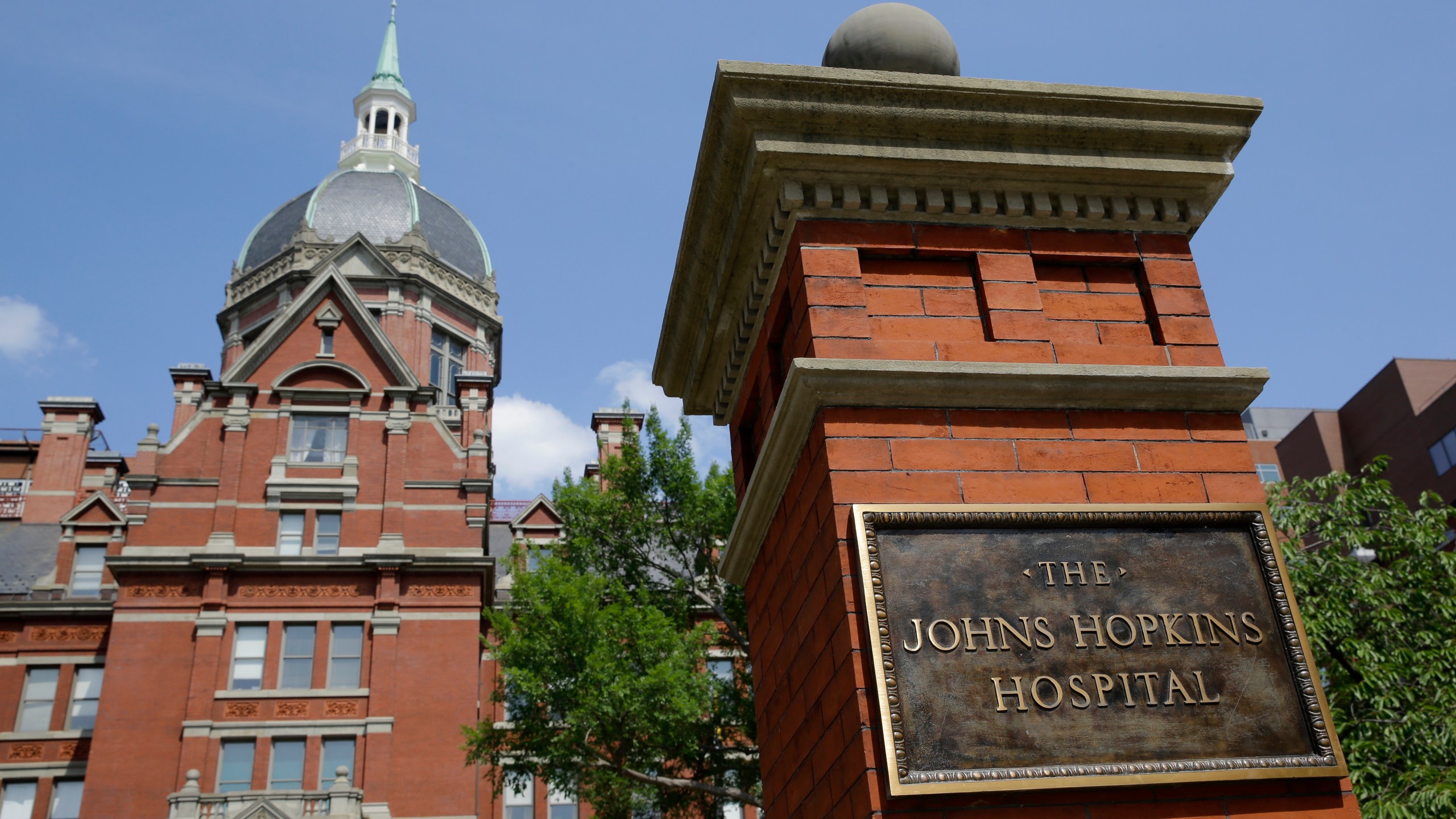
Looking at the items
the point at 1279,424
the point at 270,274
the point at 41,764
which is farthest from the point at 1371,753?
the point at 1279,424

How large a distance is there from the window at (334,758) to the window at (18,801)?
25.0 ft

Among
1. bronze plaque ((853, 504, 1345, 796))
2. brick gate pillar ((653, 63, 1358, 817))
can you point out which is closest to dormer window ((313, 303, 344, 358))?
brick gate pillar ((653, 63, 1358, 817))

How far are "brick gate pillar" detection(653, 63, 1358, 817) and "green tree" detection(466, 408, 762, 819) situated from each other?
14647mm

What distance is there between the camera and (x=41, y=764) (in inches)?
1092

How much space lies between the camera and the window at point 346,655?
27391 mm

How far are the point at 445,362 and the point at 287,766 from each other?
21268 millimetres

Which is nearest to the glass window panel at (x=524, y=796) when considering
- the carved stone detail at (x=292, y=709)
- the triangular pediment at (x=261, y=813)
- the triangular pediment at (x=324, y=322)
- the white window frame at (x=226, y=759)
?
the carved stone detail at (x=292, y=709)

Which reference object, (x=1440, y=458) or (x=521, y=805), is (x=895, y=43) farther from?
(x=1440, y=458)

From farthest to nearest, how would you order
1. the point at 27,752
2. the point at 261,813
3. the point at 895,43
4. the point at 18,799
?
the point at 27,752
the point at 18,799
the point at 261,813
the point at 895,43

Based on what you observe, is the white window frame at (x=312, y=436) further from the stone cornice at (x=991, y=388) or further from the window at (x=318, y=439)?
the stone cornice at (x=991, y=388)

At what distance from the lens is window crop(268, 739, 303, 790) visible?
2591cm

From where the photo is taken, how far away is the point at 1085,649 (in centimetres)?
494

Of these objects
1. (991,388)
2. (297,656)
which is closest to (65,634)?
(297,656)

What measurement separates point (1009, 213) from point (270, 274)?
4297cm
